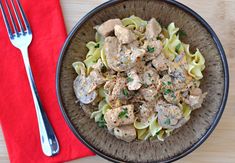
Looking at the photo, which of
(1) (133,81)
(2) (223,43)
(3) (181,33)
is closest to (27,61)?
(1) (133,81)

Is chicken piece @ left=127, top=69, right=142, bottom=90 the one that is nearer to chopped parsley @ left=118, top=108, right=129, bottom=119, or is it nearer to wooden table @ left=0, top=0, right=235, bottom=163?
chopped parsley @ left=118, top=108, right=129, bottom=119

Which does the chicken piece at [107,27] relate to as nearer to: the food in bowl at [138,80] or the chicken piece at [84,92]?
the food in bowl at [138,80]

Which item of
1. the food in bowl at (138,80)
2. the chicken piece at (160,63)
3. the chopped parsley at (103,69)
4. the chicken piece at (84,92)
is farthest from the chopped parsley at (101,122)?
the chicken piece at (160,63)

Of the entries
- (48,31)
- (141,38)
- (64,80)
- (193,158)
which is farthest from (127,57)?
(193,158)

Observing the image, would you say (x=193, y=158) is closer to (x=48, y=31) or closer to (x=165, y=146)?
(x=165, y=146)

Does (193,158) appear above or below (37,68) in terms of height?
below

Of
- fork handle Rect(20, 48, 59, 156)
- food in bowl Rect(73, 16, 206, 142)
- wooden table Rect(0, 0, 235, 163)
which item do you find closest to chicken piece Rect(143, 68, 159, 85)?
food in bowl Rect(73, 16, 206, 142)
